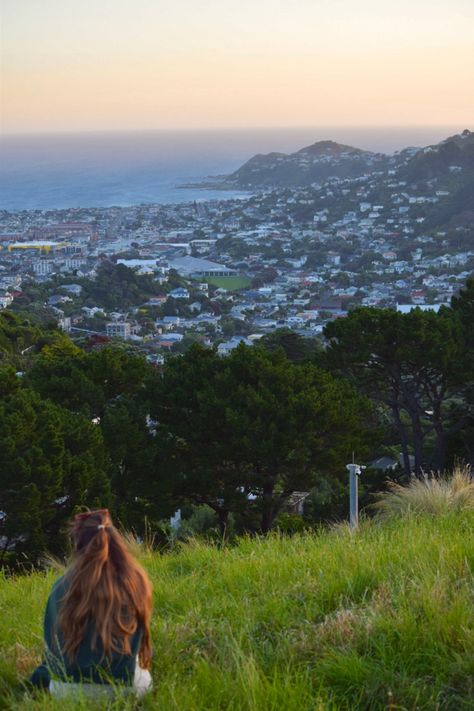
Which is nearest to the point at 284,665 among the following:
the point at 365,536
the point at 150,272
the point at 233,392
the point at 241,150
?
the point at 365,536

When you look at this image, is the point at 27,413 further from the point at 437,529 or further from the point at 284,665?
the point at 284,665

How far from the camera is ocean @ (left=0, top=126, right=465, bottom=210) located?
11512 centimetres

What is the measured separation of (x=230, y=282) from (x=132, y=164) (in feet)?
328

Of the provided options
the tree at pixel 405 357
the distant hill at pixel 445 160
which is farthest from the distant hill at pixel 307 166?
the tree at pixel 405 357

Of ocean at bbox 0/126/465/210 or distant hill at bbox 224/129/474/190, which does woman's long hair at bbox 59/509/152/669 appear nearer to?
distant hill at bbox 224/129/474/190

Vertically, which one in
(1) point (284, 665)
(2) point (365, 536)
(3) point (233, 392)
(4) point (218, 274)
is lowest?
(4) point (218, 274)

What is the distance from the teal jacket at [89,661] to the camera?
1958mm

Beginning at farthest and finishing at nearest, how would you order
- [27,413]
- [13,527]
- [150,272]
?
1. [150,272]
2. [27,413]
3. [13,527]

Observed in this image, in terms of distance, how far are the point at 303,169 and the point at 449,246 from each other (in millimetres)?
53119

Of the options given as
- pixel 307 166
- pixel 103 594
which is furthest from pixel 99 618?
pixel 307 166

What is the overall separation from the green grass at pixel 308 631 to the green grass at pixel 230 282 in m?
49.2

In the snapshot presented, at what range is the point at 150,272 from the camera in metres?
53.6

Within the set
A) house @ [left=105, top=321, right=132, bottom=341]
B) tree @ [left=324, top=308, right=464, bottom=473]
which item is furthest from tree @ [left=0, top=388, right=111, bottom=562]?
house @ [left=105, top=321, right=132, bottom=341]

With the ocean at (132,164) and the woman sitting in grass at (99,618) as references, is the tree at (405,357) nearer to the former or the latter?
the woman sitting in grass at (99,618)
